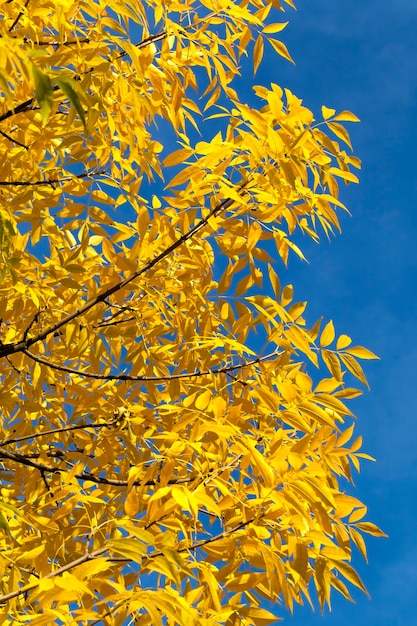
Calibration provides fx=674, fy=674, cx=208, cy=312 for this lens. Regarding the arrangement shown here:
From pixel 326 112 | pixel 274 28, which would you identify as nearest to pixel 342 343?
pixel 326 112

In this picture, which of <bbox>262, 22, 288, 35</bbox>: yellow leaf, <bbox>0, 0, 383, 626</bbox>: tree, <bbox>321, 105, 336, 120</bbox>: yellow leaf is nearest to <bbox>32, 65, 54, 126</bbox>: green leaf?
<bbox>0, 0, 383, 626</bbox>: tree

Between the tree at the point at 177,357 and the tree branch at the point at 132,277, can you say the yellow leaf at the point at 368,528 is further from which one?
the tree branch at the point at 132,277

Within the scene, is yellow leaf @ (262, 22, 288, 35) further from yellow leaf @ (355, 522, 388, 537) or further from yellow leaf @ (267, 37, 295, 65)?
yellow leaf @ (355, 522, 388, 537)

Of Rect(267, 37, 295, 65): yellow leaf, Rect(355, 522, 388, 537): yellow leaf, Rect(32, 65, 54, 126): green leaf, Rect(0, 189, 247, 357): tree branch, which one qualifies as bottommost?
Rect(32, 65, 54, 126): green leaf

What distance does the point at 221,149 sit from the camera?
2025 mm

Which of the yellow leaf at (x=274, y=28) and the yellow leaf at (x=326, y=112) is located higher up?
the yellow leaf at (x=274, y=28)

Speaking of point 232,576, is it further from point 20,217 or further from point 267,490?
point 20,217

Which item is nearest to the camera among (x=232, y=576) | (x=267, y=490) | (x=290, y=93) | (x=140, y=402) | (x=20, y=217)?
(x=267, y=490)

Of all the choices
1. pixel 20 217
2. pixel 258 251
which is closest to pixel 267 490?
pixel 258 251

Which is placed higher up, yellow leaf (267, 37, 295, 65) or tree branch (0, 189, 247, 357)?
yellow leaf (267, 37, 295, 65)

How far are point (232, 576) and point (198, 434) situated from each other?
1.44 feet

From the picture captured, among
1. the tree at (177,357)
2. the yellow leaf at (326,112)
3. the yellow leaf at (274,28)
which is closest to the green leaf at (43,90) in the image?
the tree at (177,357)

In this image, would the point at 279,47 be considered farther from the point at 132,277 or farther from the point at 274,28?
the point at 132,277

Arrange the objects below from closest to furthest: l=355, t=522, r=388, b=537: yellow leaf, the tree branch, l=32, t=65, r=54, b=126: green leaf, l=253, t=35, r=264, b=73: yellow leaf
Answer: l=32, t=65, r=54, b=126: green leaf
l=355, t=522, r=388, b=537: yellow leaf
the tree branch
l=253, t=35, r=264, b=73: yellow leaf
